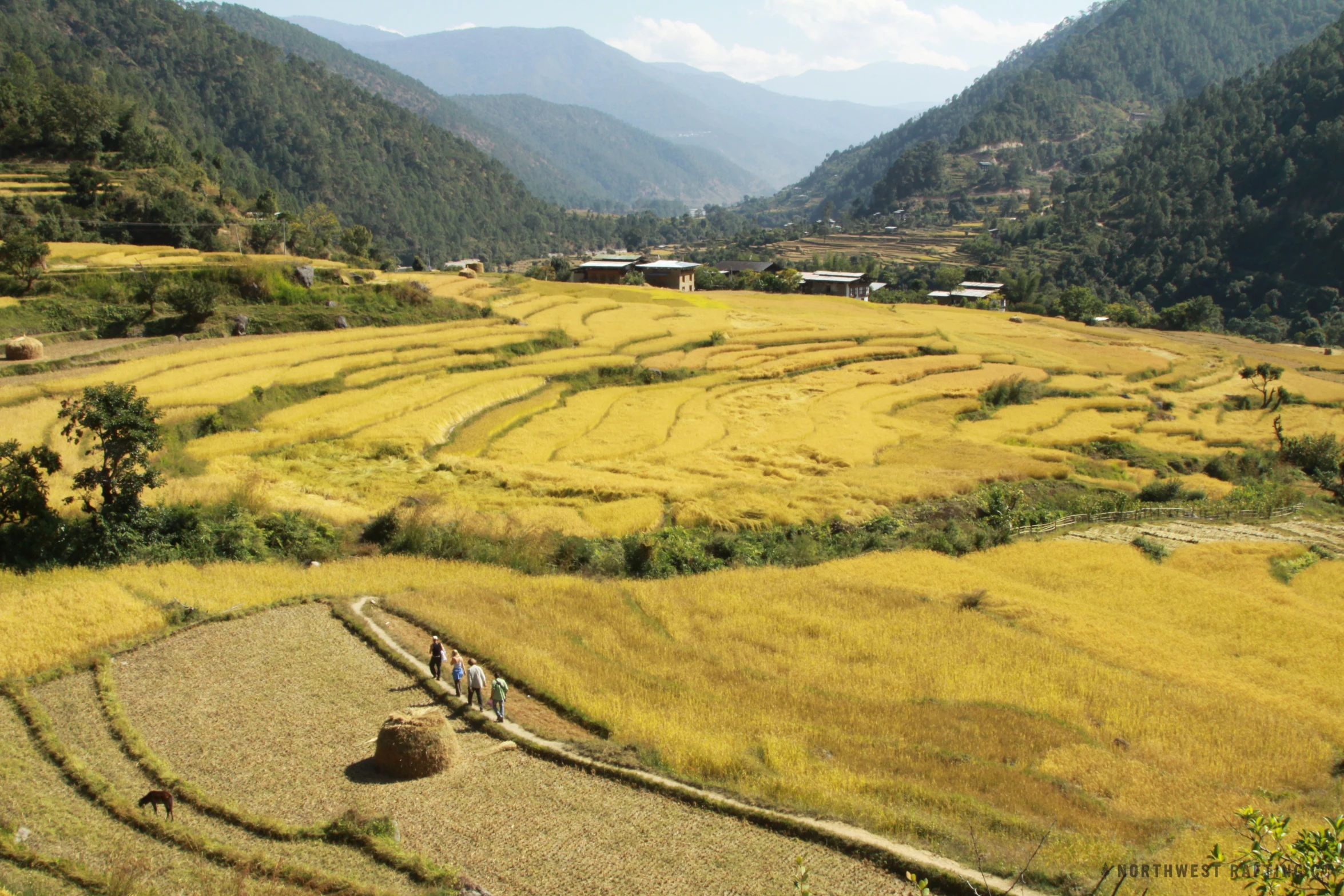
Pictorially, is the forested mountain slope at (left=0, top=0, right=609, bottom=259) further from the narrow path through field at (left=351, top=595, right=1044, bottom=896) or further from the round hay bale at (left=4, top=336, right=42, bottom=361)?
the narrow path through field at (left=351, top=595, right=1044, bottom=896)

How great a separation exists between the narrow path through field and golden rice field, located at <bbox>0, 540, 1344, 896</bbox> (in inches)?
11.7

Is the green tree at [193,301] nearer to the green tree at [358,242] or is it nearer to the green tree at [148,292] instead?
the green tree at [148,292]

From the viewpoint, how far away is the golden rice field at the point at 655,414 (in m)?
27.9

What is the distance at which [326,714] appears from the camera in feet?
47.0

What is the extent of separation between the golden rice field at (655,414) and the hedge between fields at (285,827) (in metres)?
12.4

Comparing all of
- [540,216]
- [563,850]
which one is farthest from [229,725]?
[540,216]

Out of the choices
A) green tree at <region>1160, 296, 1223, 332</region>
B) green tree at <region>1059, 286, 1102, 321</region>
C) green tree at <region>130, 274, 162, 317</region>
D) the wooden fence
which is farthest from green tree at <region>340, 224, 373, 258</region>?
green tree at <region>1160, 296, 1223, 332</region>

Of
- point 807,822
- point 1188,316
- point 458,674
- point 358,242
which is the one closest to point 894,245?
point 1188,316

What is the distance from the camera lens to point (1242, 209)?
386 ft

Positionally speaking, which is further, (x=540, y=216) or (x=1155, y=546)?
(x=540, y=216)

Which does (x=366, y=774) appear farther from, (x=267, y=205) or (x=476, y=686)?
(x=267, y=205)

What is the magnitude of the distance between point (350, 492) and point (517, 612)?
Result: 1036 cm

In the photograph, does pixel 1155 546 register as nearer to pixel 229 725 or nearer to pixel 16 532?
pixel 229 725

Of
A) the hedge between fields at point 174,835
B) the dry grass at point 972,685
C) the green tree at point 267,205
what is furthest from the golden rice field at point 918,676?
the green tree at point 267,205
